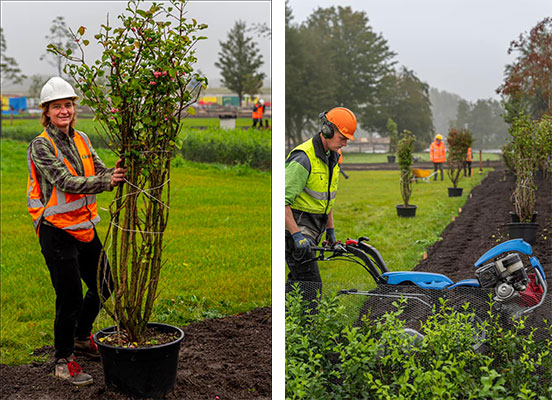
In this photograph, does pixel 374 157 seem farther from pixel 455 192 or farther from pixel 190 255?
pixel 190 255

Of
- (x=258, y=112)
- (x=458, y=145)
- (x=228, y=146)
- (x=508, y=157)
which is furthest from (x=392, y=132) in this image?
(x=258, y=112)

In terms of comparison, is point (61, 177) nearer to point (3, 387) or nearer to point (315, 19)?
point (3, 387)

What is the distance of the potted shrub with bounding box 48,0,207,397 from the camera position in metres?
2.88

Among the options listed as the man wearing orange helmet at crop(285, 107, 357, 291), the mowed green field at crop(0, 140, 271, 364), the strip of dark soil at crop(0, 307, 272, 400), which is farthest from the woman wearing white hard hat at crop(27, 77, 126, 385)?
the man wearing orange helmet at crop(285, 107, 357, 291)

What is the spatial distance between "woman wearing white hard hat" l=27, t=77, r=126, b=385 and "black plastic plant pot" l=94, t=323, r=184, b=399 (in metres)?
0.30

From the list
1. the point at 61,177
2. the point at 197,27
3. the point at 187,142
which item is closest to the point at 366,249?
the point at 197,27

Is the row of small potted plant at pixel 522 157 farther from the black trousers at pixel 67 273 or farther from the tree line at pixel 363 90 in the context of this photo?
the black trousers at pixel 67 273

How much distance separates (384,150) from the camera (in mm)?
4996

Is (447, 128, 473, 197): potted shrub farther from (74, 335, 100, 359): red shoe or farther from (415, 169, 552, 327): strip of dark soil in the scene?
(74, 335, 100, 359): red shoe

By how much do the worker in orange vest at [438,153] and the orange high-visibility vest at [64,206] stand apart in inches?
104

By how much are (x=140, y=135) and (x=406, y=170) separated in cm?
310

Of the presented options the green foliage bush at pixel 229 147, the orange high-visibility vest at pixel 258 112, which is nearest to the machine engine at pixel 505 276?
the green foliage bush at pixel 229 147

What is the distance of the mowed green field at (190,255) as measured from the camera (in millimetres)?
4398

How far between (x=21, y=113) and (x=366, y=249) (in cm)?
791
